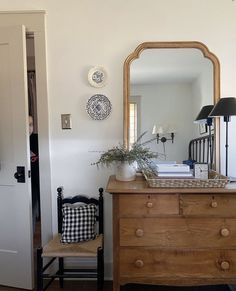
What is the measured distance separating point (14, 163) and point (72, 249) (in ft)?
2.69

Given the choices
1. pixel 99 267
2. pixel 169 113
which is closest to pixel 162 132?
pixel 169 113

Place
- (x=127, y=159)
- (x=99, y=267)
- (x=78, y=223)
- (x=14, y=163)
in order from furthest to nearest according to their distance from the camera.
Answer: (x=14, y=163), (x=78, y=223), (x=127, y=159), (x=99, y=267)

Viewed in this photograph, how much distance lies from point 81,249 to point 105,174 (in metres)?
0.63

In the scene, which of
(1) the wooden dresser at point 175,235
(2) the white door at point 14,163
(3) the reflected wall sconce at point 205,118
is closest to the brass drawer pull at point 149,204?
(1) the wooden dresser at point 175,235

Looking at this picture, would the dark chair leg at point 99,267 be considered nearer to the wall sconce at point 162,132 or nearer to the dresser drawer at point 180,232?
the dresser drawer at point 180,232

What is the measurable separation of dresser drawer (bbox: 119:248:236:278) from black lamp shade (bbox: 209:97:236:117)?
944mm

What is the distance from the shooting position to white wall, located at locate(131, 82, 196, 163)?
2189 mm

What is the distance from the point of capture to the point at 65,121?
2244mm

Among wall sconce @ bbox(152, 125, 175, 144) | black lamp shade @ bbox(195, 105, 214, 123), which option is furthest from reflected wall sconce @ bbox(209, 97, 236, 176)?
wall sconce @ bbox(152, 125, 175, 144)

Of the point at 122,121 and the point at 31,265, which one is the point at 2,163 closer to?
the point at 31,265

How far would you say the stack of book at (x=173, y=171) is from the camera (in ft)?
6.12

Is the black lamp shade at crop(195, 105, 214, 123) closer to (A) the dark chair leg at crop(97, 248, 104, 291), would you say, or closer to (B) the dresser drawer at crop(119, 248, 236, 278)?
(B) the dresser drawer at crop(119, 248, 236, 278)

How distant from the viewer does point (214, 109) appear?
2021 mm

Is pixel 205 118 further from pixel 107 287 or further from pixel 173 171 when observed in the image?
pixel 107 287
